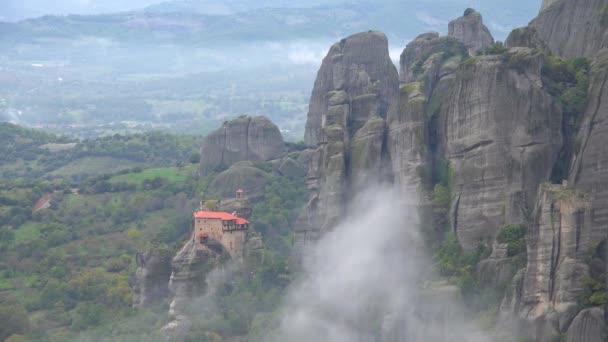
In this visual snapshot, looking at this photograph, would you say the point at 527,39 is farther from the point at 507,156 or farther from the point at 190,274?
the point at 190,274

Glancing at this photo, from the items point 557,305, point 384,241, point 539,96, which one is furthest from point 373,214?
point 557,305

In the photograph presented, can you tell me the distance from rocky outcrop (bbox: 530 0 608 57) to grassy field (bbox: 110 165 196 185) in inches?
1428

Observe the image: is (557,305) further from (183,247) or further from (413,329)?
(183,247)

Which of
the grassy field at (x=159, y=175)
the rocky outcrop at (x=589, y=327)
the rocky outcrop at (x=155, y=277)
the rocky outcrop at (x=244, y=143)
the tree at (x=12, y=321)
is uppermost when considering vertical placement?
the rocky outcrop at (x=244, y=143)

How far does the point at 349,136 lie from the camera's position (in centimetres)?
7131

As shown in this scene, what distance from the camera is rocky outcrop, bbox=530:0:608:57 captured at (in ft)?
213

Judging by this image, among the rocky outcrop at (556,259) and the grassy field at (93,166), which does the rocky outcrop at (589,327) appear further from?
the grassy field at (93,166)

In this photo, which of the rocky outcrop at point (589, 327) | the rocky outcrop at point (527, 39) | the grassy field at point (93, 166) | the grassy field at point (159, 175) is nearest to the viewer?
the rocky outcrop at point (589, 327)

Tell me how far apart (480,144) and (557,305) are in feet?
31.9

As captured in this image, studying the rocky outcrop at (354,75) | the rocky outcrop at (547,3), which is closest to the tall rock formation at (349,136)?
the rocky outcrop at (354,75)

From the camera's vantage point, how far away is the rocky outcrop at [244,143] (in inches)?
3750

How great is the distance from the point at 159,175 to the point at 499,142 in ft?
172

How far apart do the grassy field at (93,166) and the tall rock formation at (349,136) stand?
5119 centimetres

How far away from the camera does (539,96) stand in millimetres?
58562
